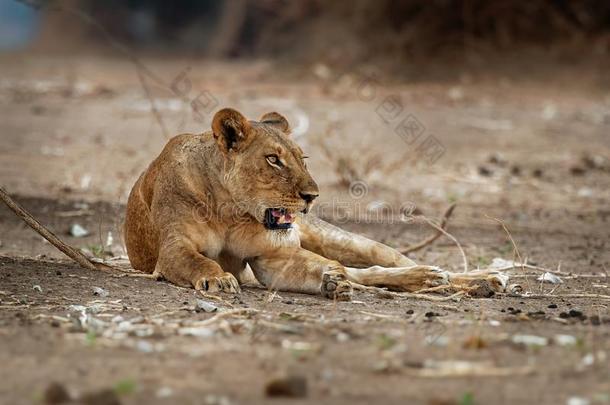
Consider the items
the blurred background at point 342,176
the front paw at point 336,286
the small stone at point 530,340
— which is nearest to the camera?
the blurred background at point 342,176

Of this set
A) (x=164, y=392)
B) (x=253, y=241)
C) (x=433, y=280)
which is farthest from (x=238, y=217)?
(x=164, y=392)

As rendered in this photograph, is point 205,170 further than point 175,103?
No

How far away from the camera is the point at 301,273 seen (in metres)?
5.98

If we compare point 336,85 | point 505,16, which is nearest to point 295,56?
point 336,85

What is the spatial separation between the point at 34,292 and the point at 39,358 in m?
1.35

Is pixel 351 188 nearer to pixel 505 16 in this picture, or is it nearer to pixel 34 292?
pixel 34 292

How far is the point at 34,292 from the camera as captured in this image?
5492 mm

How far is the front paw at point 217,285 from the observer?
5.68 metres

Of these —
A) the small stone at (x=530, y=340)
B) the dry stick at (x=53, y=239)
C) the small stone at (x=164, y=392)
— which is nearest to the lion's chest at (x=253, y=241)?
the dry stick at (x=53, y=239)

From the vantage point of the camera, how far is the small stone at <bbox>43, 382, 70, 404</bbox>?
12.0 ft

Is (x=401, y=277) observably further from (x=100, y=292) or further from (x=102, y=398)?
(x=102, y=398)

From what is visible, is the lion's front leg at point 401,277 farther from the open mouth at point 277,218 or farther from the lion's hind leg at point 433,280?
the open mouth at point 277,218

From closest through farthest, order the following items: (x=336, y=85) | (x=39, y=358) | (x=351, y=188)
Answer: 1. (x=39, y=358)
2. (x=351, y=188)
3. (x=336, y=85)

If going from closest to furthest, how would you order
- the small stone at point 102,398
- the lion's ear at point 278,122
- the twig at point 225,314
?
the small stone at point 102,398, the twig at point 225,314, the lion's ear at point 278,122
